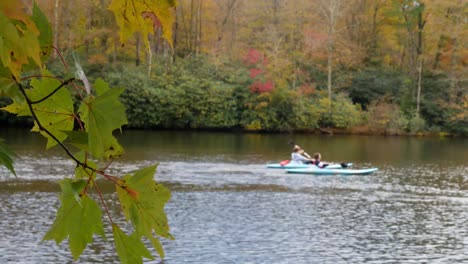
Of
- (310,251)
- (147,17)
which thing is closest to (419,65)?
(310,251)

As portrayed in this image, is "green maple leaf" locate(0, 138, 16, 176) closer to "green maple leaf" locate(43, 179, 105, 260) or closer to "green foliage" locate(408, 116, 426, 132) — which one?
"green maple leaf" locate(43, 179, 105, 260)

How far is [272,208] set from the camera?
16984 mm

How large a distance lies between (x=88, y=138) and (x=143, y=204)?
0.10 m

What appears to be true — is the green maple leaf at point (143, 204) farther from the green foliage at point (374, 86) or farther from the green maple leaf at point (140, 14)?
the green foliage at point (374, 86)

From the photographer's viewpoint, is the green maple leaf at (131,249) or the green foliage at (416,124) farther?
the green foliage at (416,124)

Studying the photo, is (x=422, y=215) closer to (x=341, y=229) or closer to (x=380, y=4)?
(x=341, y=229)

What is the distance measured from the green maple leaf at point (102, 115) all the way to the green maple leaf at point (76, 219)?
70 mm

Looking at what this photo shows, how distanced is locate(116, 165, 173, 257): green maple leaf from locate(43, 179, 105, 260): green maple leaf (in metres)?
0.04

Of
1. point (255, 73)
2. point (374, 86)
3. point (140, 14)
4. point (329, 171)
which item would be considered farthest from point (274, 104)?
point (140, 14)

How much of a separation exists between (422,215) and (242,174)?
696 cm

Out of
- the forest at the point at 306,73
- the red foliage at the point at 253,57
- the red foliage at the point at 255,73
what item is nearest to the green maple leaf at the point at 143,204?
the forest at the point at 306,73

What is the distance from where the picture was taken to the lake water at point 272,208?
12562 millimetres

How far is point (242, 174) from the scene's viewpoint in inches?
874

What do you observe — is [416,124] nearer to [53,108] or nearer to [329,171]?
[329,171]
